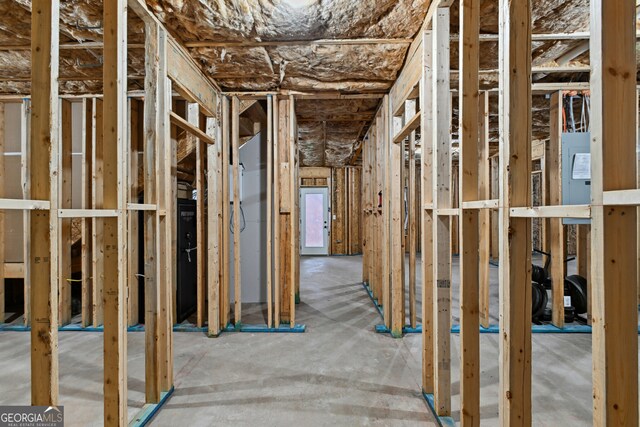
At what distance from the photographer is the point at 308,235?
9609 mm

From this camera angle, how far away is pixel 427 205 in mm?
2188

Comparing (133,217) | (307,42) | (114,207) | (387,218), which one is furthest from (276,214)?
(114,207)

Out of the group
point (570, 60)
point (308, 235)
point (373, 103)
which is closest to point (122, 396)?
point (373, 103)

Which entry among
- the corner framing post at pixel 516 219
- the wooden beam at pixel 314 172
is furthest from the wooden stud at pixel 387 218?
the wooden beam at pixel 314 172

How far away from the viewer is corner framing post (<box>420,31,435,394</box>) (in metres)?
2.10

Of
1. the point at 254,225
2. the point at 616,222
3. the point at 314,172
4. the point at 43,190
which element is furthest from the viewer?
the point at 314,172

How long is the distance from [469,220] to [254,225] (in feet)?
10.5

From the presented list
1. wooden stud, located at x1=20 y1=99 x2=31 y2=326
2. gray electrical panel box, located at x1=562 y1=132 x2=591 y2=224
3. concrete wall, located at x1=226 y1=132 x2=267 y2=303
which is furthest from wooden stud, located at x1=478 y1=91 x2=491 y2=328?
wooden stud, located at x1=20 y1=99 x2=31 y2=326

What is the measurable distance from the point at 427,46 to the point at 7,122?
4.48 meters

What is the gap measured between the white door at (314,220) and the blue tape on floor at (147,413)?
7407mm

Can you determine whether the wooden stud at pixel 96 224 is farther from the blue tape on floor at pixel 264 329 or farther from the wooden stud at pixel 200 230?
the blue tape on floor at pixel 264 329

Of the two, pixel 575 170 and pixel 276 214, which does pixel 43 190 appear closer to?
pixel 276 214

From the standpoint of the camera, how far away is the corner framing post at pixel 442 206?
6.29 feet

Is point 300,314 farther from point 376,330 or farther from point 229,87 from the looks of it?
point 229,87
